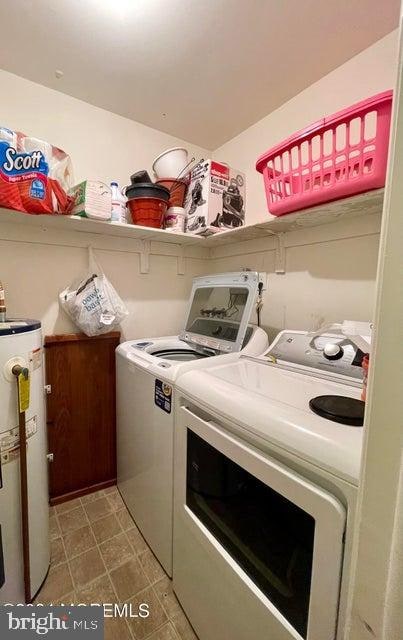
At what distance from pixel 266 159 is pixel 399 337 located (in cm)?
121

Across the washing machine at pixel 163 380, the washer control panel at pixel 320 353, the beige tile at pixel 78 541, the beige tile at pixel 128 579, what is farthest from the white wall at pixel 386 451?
the beige tile at pixel 78 541

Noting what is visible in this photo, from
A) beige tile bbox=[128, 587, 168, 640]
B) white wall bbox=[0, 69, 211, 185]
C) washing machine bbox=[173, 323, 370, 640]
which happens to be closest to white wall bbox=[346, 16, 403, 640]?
washing machine bbox=[173, 323, 370, 640]

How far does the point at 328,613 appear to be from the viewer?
562 mm

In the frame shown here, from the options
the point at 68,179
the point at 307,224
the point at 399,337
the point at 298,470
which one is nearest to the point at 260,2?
the point at 307,224

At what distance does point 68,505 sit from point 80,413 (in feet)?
1.92

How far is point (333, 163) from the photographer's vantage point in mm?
1043

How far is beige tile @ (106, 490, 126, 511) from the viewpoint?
1.70 metres

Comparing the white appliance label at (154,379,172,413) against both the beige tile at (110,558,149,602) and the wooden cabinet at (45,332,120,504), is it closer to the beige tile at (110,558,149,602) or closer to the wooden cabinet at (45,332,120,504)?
the wooden cabinet at (45,332,120,504)

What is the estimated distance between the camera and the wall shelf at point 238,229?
44.9 inches

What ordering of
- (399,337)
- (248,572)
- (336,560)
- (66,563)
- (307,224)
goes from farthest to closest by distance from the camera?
1. (307,224)
2. (66,563)
3. (248,572)
4. (336,560)
5. (399,337)

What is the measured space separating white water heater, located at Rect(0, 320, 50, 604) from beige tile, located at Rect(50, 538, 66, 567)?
0.37ft

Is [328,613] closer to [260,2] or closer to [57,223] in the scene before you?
[57,223]

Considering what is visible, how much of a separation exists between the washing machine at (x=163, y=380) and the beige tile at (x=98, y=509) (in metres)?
0.11

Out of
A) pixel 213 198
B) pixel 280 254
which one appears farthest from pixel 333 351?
pixel 213 198
